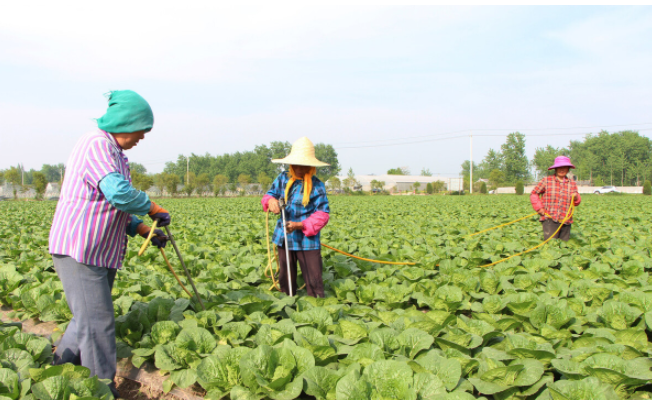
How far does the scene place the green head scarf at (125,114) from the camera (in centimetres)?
227

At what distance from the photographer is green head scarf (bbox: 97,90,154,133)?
227cm

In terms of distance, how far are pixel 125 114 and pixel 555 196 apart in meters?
6.13

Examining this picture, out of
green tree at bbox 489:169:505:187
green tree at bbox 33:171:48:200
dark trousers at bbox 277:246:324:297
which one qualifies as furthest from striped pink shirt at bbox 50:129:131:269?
A: green tree at bbox 489:169:505:187

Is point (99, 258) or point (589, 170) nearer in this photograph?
point (99, 258)

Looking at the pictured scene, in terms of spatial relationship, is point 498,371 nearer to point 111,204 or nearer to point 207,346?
point 207,346

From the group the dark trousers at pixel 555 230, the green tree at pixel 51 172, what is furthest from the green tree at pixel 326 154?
Answer: the dark trousers at pixel 555 230

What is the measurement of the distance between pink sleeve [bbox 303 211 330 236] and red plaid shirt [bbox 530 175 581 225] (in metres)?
4.06

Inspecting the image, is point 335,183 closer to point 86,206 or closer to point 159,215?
point 159,215

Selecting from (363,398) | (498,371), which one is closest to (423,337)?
(498,371)

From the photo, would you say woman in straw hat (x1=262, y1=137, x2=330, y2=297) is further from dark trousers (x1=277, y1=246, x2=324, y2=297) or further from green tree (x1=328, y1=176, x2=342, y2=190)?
green tree (x1=328, y1=176, x2=342, y2=190)

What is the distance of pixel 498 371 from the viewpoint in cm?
216

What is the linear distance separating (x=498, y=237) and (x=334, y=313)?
5.42 meters

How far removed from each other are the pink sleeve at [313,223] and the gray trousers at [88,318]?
1672 millimetres

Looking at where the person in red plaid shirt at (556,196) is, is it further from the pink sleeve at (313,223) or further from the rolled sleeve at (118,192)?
the rolled sleeve at (118,192)
